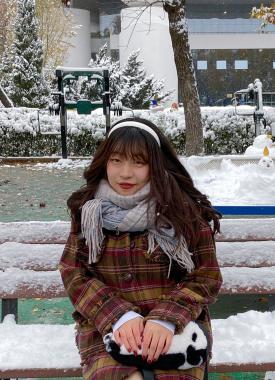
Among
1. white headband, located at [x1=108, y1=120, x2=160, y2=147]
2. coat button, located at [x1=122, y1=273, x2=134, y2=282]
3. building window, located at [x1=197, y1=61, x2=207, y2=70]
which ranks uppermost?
building window, located at [x1=197, y1=61, x2=207, y2=70]

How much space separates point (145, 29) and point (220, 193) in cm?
3201

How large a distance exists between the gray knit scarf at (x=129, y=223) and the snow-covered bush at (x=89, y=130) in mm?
12190

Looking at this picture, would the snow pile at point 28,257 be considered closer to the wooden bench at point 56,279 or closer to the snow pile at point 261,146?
the wooden bench at point 56,279

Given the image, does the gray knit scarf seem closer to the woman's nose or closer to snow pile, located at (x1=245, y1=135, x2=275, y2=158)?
the woman's nose

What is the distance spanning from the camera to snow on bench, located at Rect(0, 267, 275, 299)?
2.71 m

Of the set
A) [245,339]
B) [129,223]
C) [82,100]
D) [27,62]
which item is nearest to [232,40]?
[27,62]

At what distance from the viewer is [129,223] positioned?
2.03m

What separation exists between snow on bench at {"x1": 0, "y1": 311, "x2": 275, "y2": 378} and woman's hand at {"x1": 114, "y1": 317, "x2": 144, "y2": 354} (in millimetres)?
438

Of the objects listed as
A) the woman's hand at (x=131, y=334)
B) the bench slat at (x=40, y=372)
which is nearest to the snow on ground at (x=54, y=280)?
the bench slat at (x=40, y=372)

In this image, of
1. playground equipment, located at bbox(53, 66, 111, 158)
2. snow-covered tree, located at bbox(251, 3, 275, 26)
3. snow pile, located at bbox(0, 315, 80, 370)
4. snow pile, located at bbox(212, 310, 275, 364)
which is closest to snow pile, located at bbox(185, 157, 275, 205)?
snow pile, located at bbox(212, 310, 275, 364)

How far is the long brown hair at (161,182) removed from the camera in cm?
204

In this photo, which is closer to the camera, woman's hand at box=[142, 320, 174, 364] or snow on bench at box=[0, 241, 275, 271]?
woman's hand at box=[142, 320, 174, 364]

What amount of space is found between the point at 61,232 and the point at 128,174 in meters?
1.31

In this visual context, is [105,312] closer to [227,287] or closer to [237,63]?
[227,287]
